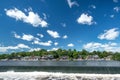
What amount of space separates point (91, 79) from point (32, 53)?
16003cm

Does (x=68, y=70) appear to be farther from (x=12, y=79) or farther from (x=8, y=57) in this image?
(x=8, y=57)

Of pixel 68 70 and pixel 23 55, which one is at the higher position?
pixel 23 55

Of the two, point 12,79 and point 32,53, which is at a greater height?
point 32,53

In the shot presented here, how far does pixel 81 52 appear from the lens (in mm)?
165875

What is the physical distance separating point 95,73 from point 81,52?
130254 mm

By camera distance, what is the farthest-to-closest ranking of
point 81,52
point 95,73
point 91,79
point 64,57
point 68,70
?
point 81,52, point 64,57, point 68,70, point 95,73, point 91,79

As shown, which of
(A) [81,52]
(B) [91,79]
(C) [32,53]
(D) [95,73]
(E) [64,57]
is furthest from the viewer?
(C) [32,53]

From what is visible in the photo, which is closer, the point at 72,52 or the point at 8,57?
the point at 72,52

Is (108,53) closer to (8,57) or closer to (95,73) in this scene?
(8,57)

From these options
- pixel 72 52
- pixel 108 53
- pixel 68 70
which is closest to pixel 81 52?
pixel 72 52

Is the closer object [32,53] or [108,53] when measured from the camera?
[108,53]

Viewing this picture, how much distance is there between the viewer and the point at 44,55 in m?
174

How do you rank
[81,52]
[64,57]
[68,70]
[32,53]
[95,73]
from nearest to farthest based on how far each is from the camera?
1. [95,73]
2. [68,70]
3. [64,57]
4. [81,52]
5. [32,53]

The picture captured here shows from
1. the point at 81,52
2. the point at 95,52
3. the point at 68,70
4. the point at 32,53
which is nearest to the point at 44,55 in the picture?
the point at 32,53
